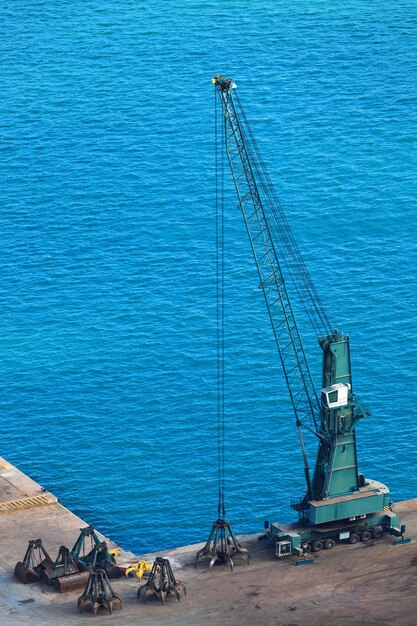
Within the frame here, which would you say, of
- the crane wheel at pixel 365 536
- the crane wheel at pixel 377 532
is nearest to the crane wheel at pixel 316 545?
the crane wheel at pixel 365 536

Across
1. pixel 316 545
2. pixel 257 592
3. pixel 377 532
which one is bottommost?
pixel 257 592

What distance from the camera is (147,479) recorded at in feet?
534

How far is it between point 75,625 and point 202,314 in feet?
222

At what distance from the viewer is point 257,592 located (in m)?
137

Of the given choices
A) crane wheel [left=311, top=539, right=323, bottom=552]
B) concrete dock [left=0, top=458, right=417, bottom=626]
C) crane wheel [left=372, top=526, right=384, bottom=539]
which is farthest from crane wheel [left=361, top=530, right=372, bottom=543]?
crane wheel [left=311, top=539, right=323, bottom=552]

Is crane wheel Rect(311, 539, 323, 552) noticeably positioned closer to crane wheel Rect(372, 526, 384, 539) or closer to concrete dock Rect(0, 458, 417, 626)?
concrete dock Rect(0, 458, 417, 626)

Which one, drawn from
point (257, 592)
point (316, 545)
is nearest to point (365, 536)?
point (316, 545)

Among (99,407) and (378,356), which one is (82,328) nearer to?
(99,407)

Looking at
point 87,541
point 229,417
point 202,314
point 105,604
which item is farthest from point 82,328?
point 105,604

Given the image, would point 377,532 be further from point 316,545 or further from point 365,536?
point 316,545

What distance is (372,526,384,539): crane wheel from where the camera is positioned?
481 feet

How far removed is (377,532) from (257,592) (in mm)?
14754

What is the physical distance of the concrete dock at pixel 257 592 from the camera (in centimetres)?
13277

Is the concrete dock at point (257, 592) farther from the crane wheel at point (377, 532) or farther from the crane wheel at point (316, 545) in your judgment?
the crane wheel at point (377, 532)
